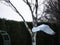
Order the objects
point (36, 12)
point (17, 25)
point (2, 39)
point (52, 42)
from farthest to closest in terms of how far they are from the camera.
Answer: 1. point (52, 42)
2. point (17, 25)
3. point (36, 12)
4. point (2, 39)

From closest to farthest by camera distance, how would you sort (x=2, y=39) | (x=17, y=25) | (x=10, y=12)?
1. (x=2, y=39)
2. (x=17, y=25)
3. (x=10, y=12)

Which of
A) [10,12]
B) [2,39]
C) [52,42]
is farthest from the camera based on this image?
[52,42]

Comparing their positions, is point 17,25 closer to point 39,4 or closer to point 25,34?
point 25,34

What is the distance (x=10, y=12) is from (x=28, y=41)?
262 centimetres

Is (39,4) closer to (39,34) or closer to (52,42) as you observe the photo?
(39,34)

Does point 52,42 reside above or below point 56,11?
below

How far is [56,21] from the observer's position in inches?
755

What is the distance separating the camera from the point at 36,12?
14859mm

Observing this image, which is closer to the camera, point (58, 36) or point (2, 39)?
point (2, 39)

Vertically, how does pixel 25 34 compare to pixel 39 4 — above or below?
below

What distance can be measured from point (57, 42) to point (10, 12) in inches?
Answer: 194

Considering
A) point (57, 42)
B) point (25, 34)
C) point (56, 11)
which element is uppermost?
point (56, 11)

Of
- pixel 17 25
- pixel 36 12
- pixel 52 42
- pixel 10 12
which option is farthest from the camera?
pixel 52 42

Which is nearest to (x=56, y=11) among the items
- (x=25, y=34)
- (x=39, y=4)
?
(x=39, y=4)
